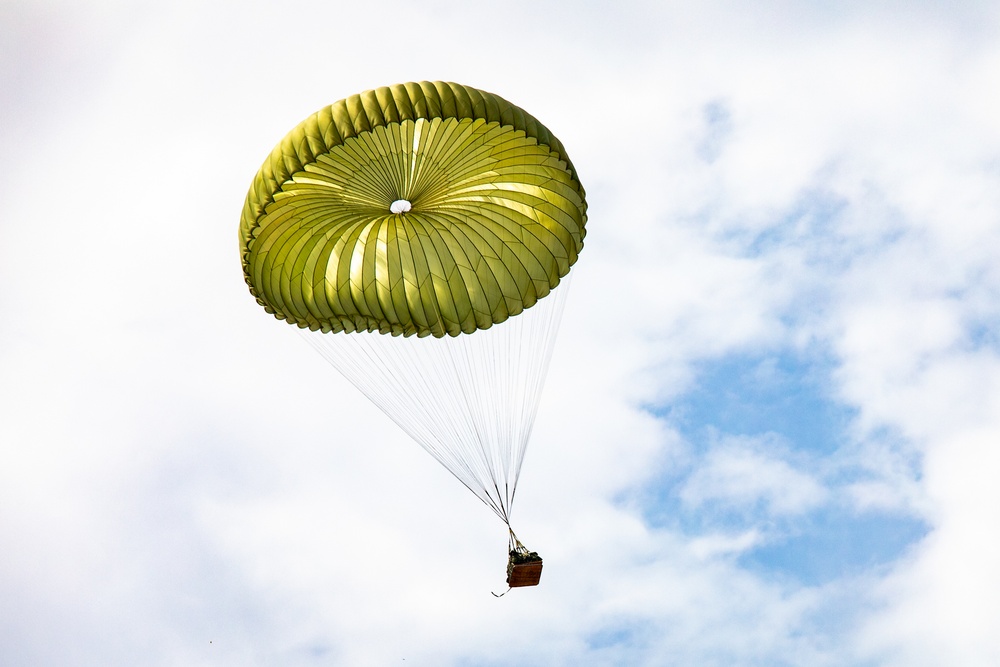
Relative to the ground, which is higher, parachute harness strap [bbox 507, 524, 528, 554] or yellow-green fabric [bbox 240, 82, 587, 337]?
yellow-green fabric [bbox 240, 82, 587, 337]

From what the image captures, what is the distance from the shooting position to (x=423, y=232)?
96.2 feet

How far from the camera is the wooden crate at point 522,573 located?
94.7 feet

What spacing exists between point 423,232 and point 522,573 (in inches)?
296

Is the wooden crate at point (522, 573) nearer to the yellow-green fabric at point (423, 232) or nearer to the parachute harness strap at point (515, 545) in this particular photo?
the parachute harness strap at point (515, 545)

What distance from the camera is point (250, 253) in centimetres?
2909

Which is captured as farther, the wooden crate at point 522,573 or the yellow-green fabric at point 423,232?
the wooden crate at point 522,573

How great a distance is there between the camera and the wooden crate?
94.7 feet

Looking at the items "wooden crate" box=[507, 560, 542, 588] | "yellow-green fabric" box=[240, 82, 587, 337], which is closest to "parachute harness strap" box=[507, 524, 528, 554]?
"wooden crate" box=[507, 560, 542, 588]

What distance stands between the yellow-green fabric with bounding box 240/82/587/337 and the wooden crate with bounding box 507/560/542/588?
518cm

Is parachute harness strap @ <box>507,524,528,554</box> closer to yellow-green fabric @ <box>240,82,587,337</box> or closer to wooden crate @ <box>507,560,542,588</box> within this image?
wooden crate @ <box>507,560,542,588</box>

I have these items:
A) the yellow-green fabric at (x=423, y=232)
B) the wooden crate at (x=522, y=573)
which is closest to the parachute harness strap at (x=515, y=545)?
the wooden crate at (x=522, y=573)

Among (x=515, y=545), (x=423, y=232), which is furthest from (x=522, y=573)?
(x=423, y=232)

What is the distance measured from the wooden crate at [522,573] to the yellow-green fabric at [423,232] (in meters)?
5.18

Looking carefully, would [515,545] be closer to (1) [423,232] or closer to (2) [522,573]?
(2) [522,573]
